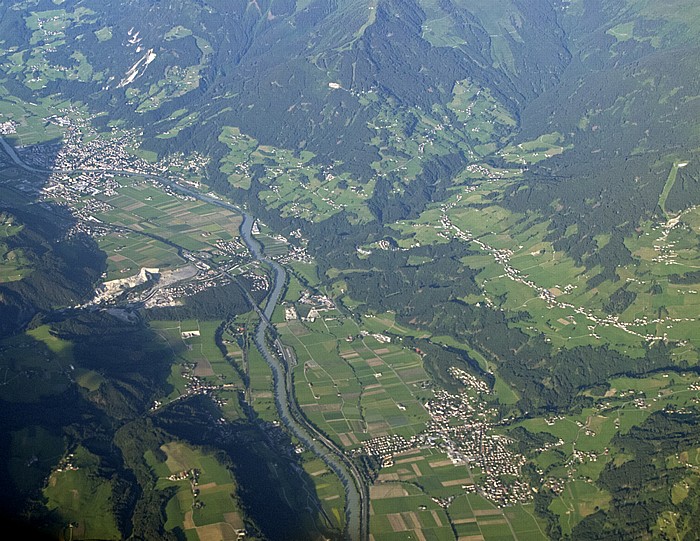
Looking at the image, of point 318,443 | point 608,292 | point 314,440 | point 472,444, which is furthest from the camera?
point 608,292

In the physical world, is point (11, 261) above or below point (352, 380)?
above

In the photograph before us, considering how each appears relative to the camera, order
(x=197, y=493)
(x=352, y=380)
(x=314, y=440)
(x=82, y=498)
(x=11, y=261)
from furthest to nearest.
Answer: (x=11, y=261) → (x=352, y=380) → (x=314, y=440) → (x=197, y=493) → (x=82, y=498)

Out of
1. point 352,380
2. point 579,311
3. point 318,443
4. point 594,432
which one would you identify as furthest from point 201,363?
point 579,311

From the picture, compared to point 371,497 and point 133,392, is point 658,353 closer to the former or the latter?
point 371,497

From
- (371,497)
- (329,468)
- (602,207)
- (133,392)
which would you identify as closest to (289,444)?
(329,468)

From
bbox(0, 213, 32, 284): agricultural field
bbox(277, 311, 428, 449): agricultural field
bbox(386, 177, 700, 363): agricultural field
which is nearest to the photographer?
bbox(277, 311, 428, 449): agricultural field

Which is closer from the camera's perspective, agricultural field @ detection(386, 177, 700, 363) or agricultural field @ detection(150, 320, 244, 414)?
agricultural field @ detection(150, 320, 244, 414)

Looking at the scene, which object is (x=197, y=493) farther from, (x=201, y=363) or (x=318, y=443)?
(x=201, y=363)

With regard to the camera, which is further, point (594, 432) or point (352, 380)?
point (352, 380)

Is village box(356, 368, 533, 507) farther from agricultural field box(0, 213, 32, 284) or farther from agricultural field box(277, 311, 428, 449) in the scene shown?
agricultural field box(0, 213, 32, 284)

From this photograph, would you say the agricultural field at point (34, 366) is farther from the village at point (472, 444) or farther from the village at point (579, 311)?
the village at point (579, 311)

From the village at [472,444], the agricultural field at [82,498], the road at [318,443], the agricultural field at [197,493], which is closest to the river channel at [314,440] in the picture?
the road at [318,443]

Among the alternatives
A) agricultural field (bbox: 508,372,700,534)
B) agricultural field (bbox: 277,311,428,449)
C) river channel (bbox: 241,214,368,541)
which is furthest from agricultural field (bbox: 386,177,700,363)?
river channel (bbox: 241,214,368,541)
